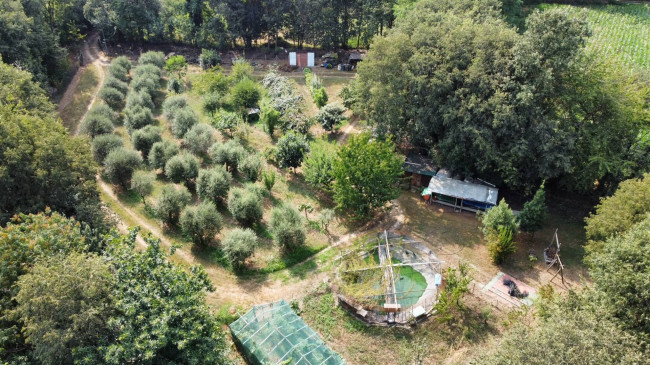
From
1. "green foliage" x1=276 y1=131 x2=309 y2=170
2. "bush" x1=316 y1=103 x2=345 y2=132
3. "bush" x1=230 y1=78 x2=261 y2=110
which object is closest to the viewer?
"green foliage" x1=276 y1=131 x2=309 y2=170

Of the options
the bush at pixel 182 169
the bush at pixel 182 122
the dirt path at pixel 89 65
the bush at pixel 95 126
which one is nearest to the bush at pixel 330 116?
the bush at pixel 182 122

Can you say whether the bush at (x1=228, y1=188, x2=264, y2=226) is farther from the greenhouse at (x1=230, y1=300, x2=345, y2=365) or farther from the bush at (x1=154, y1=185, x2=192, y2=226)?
the greenhouse at (x1=230, y1=300, x2=345, y2=365)

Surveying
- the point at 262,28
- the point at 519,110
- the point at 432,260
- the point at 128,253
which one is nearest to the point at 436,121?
the point at 519,110

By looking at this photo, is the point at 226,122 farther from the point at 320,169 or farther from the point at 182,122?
the point at 320,169

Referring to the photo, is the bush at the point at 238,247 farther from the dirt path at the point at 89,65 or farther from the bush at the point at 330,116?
the dirt path at the point at 89,65

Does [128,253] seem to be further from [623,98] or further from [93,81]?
[93,81]

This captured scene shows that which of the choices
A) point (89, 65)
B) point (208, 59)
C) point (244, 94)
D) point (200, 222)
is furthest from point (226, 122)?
point (89, 65)

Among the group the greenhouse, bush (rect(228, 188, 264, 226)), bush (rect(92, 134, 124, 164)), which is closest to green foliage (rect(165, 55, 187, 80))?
bush (rect(92, 134, 124, 164))
